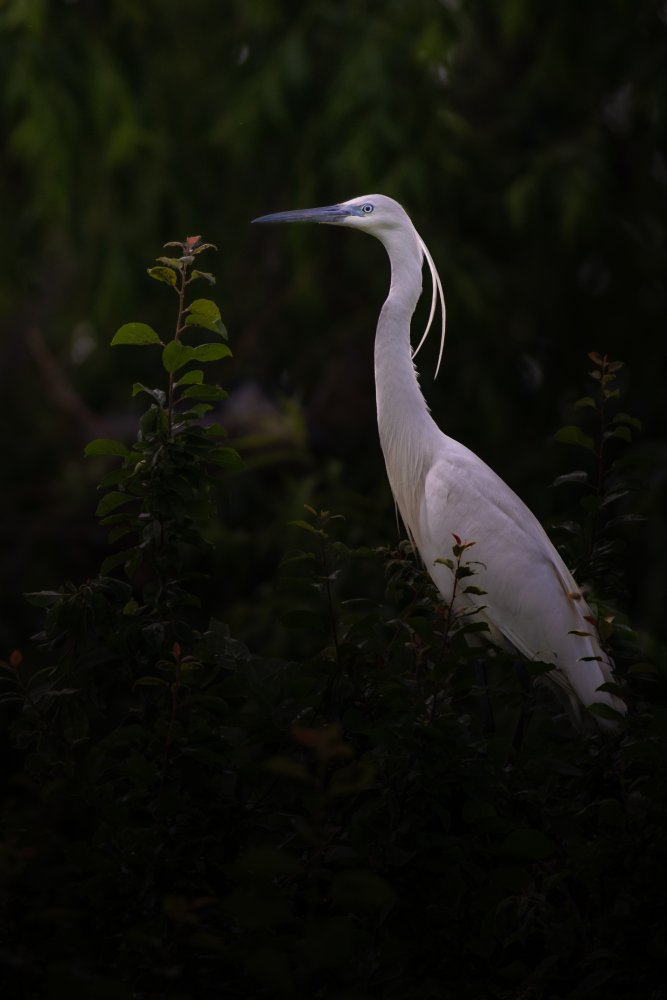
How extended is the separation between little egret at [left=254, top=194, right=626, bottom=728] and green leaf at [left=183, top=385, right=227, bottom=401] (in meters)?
1.08

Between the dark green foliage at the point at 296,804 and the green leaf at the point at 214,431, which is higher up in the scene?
the green leaf at the point at 214,431

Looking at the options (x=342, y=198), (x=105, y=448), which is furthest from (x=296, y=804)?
(x=342, y=198)

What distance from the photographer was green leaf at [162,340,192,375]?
1897 millimetres

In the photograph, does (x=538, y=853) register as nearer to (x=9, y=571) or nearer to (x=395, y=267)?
(x=395, y=267)

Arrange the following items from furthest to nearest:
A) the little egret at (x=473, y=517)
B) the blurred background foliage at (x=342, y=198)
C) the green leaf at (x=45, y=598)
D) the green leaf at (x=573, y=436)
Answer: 1. the blurred background foliage at (x=342, y=198)
2. the little egret at (x=473, y=517)
3. the green leaf at (x=573, y=436)
4. the green leaf at (x=45, y=598)

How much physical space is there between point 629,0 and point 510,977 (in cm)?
Result: 491

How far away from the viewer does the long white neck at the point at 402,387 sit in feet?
9.67

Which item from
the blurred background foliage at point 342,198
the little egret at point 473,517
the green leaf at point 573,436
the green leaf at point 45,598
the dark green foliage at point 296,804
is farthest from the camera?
the blurred background foliage at point 342,198

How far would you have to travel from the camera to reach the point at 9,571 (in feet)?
20.9

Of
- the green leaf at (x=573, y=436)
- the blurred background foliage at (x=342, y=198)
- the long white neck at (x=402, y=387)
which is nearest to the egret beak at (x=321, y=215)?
the long white neck at (x=402, y=387)

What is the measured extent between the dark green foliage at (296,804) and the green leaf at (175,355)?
0.06ft

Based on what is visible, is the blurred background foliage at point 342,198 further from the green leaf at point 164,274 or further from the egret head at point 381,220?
the green leaf at point 164,274

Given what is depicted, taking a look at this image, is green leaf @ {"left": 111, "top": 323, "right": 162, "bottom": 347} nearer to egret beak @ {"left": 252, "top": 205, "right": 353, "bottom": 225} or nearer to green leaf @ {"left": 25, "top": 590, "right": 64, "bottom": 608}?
green leaf @ {"left": 25, "top": 590, "right": 64, "bottom": 608}

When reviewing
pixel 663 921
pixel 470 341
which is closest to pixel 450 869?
pixel 663 921
